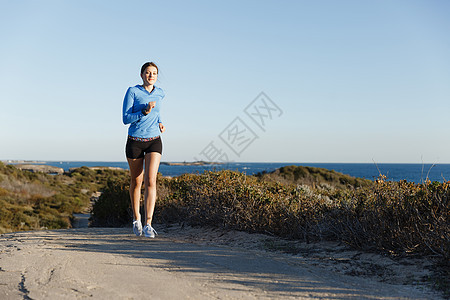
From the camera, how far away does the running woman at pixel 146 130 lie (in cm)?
540

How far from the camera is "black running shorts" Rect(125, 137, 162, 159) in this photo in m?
5.45

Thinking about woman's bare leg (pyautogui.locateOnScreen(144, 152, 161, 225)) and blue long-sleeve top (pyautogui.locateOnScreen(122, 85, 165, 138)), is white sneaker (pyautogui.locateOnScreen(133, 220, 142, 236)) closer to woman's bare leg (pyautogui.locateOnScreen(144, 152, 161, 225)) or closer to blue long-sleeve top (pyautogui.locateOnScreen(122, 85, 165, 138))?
woman's bare leg (pyautogui.locateOnScreen(144, 152, 161, 225))

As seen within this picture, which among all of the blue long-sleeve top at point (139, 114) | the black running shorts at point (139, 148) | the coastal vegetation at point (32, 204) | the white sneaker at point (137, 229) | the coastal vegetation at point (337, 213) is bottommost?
the coastal vegetation at point (32, 204)

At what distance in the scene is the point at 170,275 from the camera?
133 inches

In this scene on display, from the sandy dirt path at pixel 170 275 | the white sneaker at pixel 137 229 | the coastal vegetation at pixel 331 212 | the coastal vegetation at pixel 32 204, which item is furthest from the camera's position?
the coastal vegetation at pixel 32 204

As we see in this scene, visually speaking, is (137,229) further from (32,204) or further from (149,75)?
(32,204)

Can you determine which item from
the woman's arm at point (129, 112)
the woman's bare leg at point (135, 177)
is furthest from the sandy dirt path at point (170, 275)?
the woman's arm at point (129, 112)

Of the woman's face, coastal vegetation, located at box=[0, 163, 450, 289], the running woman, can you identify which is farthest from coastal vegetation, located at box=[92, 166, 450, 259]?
the woman's face

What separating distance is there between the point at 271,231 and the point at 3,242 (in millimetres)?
3681

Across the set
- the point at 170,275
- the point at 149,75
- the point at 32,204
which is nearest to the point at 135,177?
the point at 149,75

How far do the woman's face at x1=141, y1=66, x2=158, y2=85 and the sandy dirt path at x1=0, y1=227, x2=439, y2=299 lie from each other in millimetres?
2291

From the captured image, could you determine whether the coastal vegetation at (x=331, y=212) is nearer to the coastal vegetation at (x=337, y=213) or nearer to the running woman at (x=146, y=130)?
the coastal vegetation at (x=337, y=213)

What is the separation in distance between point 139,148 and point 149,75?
1.06 meters

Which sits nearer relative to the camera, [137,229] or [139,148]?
[139,148]
